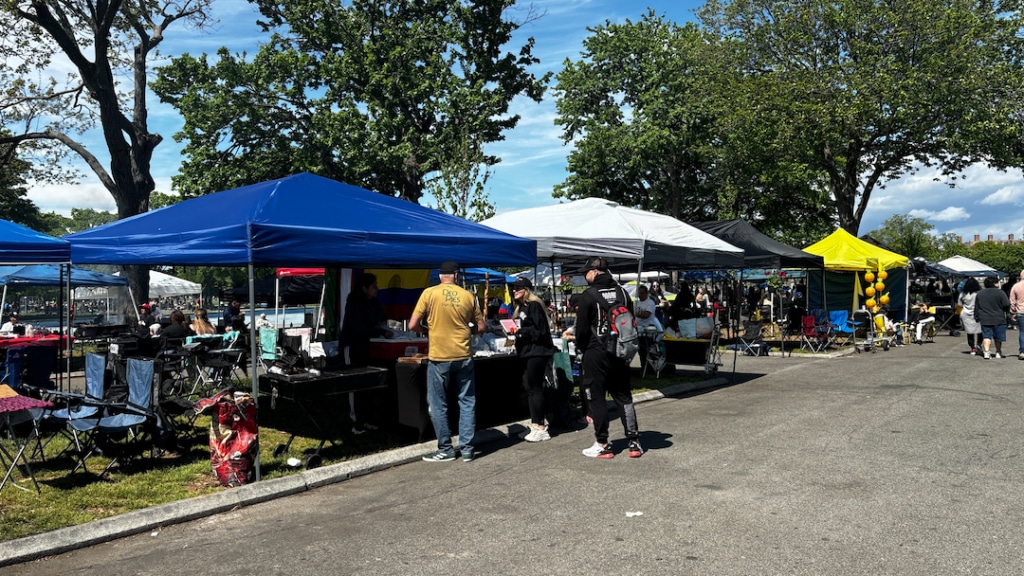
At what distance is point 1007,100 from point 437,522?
86.4ft

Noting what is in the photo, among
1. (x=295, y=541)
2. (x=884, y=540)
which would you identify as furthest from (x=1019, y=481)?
(x=295, y=541)

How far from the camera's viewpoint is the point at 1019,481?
18.2ft

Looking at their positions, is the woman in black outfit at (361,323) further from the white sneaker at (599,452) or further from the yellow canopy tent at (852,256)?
the yellow canopy tent at (852,256)

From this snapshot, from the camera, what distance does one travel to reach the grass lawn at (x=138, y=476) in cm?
519

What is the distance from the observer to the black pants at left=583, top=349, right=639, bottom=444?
261 inches

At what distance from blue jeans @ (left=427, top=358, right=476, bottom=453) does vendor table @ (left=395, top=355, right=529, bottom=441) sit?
500mm

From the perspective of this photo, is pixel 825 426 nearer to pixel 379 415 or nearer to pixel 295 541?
pixel 379 415

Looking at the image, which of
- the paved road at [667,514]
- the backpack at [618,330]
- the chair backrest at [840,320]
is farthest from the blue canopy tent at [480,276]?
the chair backrest at [840,320]

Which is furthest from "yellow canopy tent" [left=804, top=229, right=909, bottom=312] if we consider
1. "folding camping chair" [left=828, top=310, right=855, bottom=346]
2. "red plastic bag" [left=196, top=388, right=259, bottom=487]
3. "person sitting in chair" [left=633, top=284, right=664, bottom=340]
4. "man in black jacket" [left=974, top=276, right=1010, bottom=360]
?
"red plastic bag" [left=196, top=388, right=259, bottom=487]

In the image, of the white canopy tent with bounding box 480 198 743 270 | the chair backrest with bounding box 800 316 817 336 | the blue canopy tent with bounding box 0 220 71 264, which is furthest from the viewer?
the chair backrest with bounding box 800 316 817 336

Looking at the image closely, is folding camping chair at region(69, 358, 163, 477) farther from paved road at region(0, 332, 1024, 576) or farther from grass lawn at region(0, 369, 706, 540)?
paved road at region(0, 332, 1024, 576)

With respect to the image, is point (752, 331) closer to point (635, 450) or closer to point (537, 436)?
point (537, 436)

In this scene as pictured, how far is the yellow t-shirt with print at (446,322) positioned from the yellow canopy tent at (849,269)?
14.2m

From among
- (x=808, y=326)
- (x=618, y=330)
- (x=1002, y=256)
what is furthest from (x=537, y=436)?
(x=1002, y=256)
